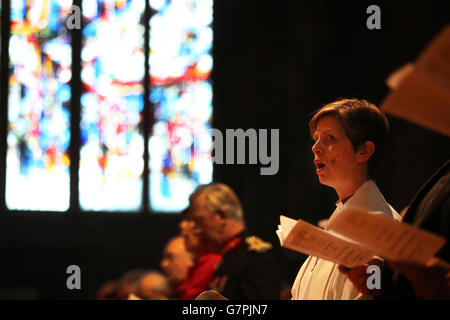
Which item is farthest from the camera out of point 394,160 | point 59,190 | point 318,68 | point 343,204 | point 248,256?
point 59,190

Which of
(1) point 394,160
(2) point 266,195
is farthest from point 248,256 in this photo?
(2) point 266,195

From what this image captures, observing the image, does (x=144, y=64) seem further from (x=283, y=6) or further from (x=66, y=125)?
Answer: (x=283, y=6)

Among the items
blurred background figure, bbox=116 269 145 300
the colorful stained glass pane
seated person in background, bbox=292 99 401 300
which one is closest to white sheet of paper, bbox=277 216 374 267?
seated person in background, bbox=292 99 401 300

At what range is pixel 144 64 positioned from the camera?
11.5 m

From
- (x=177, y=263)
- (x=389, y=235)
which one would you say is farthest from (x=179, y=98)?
(x=389, y=235)

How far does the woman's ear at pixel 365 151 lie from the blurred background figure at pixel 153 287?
385 cm

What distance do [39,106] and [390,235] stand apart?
9980mm

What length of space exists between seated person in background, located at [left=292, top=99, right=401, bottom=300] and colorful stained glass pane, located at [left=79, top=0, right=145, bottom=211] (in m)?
8.66

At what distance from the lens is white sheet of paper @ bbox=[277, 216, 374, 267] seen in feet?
6.82

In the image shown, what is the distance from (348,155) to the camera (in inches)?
105

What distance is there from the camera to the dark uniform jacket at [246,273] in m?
4.47

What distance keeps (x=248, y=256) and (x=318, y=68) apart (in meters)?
6.16

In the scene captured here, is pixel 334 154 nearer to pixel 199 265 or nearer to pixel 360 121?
pixel 360 121

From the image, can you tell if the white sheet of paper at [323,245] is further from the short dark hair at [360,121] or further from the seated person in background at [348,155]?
the short dark hair at [360,121]
